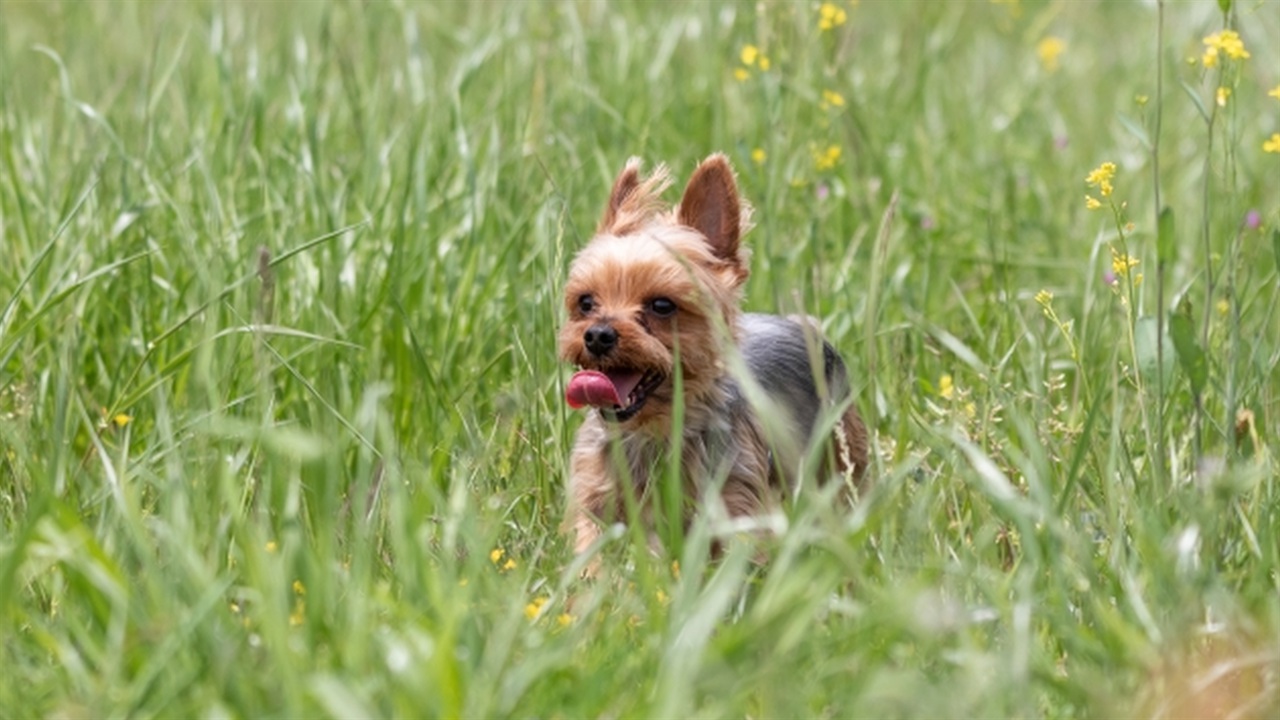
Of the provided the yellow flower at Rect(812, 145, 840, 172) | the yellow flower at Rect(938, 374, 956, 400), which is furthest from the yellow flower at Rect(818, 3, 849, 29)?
the yellow flower at Rect(938, 374, 956, 400)

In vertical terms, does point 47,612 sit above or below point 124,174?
below

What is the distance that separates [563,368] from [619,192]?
1.48ft

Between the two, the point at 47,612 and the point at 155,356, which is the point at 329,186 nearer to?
the point at 155,356

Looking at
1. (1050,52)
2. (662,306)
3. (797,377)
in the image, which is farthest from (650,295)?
(1050,52)

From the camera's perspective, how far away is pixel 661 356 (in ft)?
13.8

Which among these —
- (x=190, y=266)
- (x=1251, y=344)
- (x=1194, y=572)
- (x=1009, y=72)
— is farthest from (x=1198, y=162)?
(x=1194, y=572)

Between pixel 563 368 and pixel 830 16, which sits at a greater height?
pixel 830 16

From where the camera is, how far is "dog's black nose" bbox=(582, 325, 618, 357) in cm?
416

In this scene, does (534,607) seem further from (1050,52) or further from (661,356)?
(1050,52)

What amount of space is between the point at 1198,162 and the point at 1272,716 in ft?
14.5

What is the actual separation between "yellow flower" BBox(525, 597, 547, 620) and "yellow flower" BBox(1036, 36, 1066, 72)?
4.72 m

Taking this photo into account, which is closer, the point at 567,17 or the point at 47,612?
the point at 47,612

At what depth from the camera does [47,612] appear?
12.2ft

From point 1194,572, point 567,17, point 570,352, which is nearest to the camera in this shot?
point 1194,572
